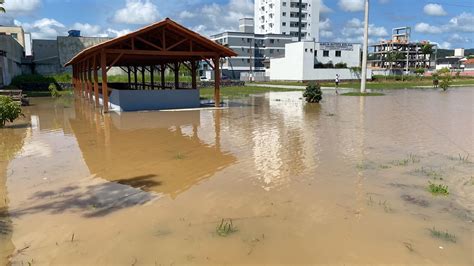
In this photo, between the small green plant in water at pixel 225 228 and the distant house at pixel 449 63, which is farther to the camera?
the distant house at pixel 449 63

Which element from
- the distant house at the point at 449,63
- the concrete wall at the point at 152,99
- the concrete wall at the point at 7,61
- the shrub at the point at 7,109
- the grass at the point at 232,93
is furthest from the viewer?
the distant house at the point at 449,63

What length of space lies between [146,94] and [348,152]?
530 inches

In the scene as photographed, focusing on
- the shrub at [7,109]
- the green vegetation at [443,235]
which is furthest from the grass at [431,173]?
the shrub at [7,109]

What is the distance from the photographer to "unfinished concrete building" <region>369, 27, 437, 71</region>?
309ft

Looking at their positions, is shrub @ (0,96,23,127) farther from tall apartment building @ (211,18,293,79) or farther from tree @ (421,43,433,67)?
tree @ (421,43,433,67)

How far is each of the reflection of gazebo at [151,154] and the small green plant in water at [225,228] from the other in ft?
4.63

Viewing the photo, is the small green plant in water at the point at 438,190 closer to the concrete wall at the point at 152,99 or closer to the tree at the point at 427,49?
the concrete wall at the point at 152,99

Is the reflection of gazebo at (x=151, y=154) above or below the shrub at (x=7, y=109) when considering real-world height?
below

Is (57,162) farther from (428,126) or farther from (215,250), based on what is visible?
(428,126)

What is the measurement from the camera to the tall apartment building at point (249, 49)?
296 ft

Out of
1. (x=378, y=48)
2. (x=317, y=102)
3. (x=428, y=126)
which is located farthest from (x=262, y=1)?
(x=428, y=126)

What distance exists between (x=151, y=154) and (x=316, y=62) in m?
61.9

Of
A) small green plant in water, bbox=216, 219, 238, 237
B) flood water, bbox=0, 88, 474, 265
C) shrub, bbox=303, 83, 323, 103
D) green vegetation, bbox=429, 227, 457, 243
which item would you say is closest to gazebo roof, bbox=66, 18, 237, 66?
shrub, bbox=303, 83, 323, 103

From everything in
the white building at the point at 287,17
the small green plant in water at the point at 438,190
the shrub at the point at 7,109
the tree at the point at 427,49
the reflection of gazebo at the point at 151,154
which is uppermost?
the white building at the point at 287,17
